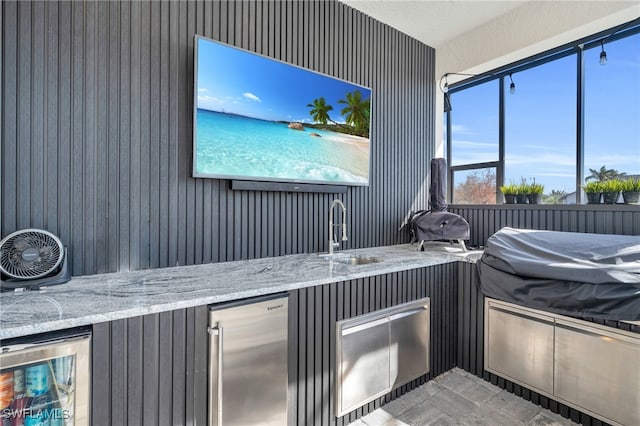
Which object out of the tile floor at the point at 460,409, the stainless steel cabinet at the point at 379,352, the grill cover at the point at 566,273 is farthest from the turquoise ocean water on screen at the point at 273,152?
the tile floor at the point at 460,409

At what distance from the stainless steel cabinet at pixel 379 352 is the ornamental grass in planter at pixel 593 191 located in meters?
1.52

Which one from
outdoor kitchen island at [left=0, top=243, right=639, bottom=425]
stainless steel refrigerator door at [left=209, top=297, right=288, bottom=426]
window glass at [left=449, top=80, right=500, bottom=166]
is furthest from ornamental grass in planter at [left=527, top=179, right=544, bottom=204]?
stainless steel refrigerator door at [left=209, top=297, right=288, bottom=426]

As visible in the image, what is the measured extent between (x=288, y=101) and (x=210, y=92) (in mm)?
544

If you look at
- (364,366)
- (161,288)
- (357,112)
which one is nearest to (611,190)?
(357,112)

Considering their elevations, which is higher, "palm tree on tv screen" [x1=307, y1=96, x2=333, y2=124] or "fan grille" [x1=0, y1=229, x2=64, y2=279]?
"palm tree on tv screen" [x1=307, y1=96, x2=333, y2=124]

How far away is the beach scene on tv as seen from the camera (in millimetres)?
1895

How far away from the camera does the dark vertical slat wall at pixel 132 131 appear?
149 cm

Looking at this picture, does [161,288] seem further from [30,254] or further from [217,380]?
[30,254]

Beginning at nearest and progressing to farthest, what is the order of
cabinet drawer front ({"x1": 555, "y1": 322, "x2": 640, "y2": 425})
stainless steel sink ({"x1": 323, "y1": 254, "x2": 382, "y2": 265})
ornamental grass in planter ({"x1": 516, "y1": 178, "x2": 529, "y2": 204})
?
cabinet drawer front ({"x1": 555, "y1": 322, "x2": 640, "y2": 425}) < stainless steel sink ({"x1": 323, "y1": 254, "x2": 382, "y2": 265}) < ornamental grass in planter ({"x1": 516, "y1": 178, "x2": 529, "y2": 204})

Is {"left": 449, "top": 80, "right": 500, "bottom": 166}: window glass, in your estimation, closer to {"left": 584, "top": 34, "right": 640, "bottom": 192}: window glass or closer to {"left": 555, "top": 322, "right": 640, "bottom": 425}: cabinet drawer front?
{"left": 584, "top": 34, "right": 640, "bottom": 192}: window glass

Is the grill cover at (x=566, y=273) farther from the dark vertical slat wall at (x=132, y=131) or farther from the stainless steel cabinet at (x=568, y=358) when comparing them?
the dark vertical slat wall at (x=132, y=131)

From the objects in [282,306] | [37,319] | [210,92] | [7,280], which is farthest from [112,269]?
[210,92]

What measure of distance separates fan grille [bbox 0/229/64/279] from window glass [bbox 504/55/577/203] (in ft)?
11.4

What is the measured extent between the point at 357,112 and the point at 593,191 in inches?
75.2
